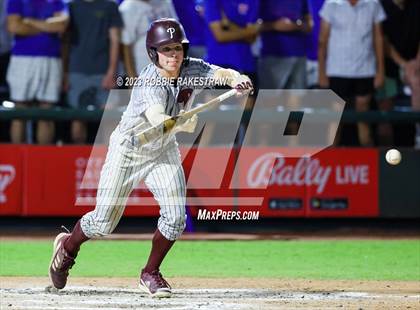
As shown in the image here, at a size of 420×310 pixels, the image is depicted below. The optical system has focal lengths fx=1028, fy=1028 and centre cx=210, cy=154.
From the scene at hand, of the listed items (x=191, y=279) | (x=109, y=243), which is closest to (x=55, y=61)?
(x=109, y=243)

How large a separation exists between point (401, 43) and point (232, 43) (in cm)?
218

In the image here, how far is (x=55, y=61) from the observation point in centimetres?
1166

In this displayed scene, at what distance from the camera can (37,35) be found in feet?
38.0

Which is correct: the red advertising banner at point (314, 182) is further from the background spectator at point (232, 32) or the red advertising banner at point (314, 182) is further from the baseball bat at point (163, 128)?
the baseball bat at point (163, 128)

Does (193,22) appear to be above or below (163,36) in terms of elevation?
below

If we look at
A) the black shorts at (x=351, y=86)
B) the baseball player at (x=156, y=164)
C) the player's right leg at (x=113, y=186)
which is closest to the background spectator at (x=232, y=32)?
the black shorts at (x=351, y=86)

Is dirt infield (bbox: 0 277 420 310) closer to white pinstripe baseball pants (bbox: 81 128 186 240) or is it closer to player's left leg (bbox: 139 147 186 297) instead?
player's left leg (bbox: 139 147 186 297)

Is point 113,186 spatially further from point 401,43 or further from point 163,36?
point 401,43

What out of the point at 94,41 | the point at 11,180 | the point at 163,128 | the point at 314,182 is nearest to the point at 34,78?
the point at 94,41

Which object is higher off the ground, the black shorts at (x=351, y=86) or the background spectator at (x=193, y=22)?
the background spectator at (x=193, y=22)

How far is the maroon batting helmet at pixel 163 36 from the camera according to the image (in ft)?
23.9

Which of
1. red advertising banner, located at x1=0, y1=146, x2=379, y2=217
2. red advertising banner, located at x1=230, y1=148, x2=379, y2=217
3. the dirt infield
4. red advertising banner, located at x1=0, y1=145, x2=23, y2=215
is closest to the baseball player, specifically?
the dirt infield

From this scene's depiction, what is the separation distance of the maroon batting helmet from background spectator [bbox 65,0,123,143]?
4395mm

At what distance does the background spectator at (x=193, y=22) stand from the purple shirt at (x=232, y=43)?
12.7 inches
